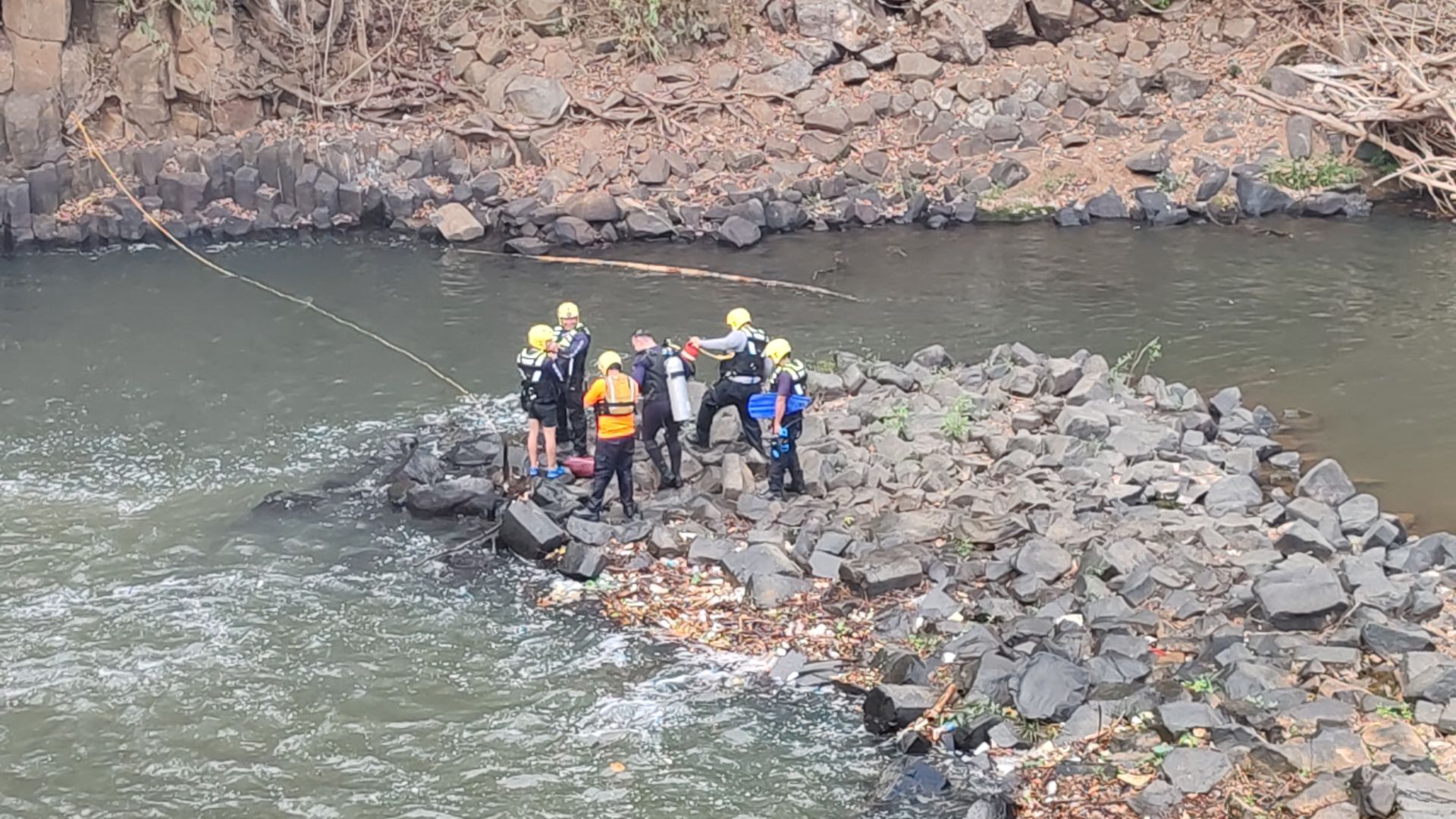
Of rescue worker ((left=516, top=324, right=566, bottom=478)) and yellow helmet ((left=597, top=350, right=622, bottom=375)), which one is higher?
yellow helmet ((left=597, top=350, right=622, bottom=375))

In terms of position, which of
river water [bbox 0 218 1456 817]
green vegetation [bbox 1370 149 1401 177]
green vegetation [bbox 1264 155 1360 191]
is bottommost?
river water [bbox 0 218 1456 817]

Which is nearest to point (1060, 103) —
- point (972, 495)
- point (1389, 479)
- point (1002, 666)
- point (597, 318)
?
point (597, 318)

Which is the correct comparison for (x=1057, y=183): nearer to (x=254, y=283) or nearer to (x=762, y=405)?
(x=254, y=283)

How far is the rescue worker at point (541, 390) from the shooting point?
42.5 feet

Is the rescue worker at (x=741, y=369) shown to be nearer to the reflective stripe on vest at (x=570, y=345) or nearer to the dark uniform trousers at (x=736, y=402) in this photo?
the dark uniform trousers at (x=736, y=402)

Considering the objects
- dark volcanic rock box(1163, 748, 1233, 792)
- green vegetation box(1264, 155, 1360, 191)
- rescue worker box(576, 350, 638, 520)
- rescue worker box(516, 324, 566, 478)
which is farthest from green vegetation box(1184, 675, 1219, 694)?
green vegetation box(1264, 155, 1360, 191)

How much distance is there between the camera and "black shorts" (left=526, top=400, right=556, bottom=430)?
13.1 meters

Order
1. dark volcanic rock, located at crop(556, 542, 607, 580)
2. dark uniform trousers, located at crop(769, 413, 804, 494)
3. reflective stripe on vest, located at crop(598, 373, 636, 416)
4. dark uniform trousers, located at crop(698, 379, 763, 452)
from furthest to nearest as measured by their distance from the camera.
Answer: dark uniform trousers, located at crop(698, 379, 763, 452) → dark uniform trousers, located at crop(769, 413, 804, 494) → reflective stripe on vest, located at crop(598, 373, 636, 416) → dark volcanic rock, located at crop(556, 542, 607, 580)

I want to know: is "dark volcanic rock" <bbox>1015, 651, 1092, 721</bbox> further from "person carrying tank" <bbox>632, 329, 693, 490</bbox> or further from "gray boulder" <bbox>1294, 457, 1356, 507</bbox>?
"person carrying tank" <bbox>632, 329, 693, 490</bbox>

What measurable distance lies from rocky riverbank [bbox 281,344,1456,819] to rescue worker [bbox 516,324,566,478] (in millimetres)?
320

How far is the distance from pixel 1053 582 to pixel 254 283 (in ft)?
47.9

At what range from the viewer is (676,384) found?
1242 centimetres

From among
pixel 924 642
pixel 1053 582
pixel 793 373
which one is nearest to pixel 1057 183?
pixel 793 373

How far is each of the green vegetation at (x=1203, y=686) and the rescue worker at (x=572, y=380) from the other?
21.7ft
